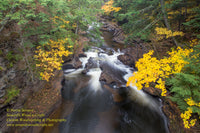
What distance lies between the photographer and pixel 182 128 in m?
6.25

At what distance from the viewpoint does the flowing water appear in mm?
7547

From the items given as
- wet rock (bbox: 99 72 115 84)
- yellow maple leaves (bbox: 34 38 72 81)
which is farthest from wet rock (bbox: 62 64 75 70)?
wet rock (bbox: 99 72 115 84)

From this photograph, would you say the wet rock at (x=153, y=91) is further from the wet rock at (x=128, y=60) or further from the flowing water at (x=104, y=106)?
the wet rock at (x=128, y=60)

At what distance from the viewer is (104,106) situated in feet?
30.7

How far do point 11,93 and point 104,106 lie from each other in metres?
7.22

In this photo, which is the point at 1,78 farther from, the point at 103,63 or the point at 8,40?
the point at 103,63

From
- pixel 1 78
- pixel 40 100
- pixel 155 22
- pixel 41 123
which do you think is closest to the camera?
pixel 1 78

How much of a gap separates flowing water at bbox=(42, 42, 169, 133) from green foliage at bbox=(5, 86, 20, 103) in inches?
121

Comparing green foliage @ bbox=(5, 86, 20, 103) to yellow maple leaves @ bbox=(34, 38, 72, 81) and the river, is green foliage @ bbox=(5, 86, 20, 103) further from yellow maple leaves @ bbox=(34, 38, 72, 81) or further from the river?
the river

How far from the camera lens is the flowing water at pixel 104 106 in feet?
24.8

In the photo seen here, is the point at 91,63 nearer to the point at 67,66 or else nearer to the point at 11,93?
the point at 67,66

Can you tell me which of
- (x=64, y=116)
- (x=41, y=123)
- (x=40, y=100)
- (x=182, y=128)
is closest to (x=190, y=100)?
(x=182, y=128)

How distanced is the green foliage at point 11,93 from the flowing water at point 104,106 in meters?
3.08

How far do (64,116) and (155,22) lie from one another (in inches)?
516
